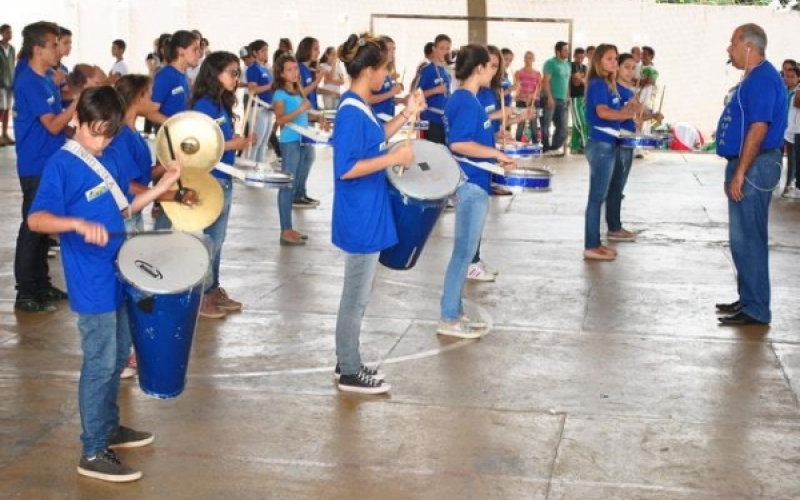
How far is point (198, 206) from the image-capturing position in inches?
246

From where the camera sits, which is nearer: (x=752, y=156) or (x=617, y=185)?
(x=752, y=156)

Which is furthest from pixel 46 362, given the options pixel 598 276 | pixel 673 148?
pixel 673 148

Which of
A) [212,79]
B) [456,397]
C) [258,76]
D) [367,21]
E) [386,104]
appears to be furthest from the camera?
[367,21]

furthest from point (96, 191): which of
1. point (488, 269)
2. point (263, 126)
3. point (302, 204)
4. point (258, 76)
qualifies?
point (258, 76)

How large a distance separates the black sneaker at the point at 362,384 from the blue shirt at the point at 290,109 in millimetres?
5004

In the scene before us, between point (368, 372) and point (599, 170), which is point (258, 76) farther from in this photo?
point (368, 372)

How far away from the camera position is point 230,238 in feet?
37.0

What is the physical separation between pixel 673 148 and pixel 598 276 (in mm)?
13377

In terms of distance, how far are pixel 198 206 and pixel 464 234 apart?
6.32ft

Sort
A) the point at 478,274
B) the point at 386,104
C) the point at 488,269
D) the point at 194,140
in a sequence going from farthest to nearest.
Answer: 1. the point at 386,104
2. the point at 488,269
3. the point at 478,274
4. the point at 194,140

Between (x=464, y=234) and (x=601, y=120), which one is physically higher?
(x=601, y=120)

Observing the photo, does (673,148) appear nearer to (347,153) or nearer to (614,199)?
(614,199)

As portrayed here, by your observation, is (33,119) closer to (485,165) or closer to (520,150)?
(485,165)

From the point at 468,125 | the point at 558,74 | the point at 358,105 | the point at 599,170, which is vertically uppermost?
the point at 358,105
